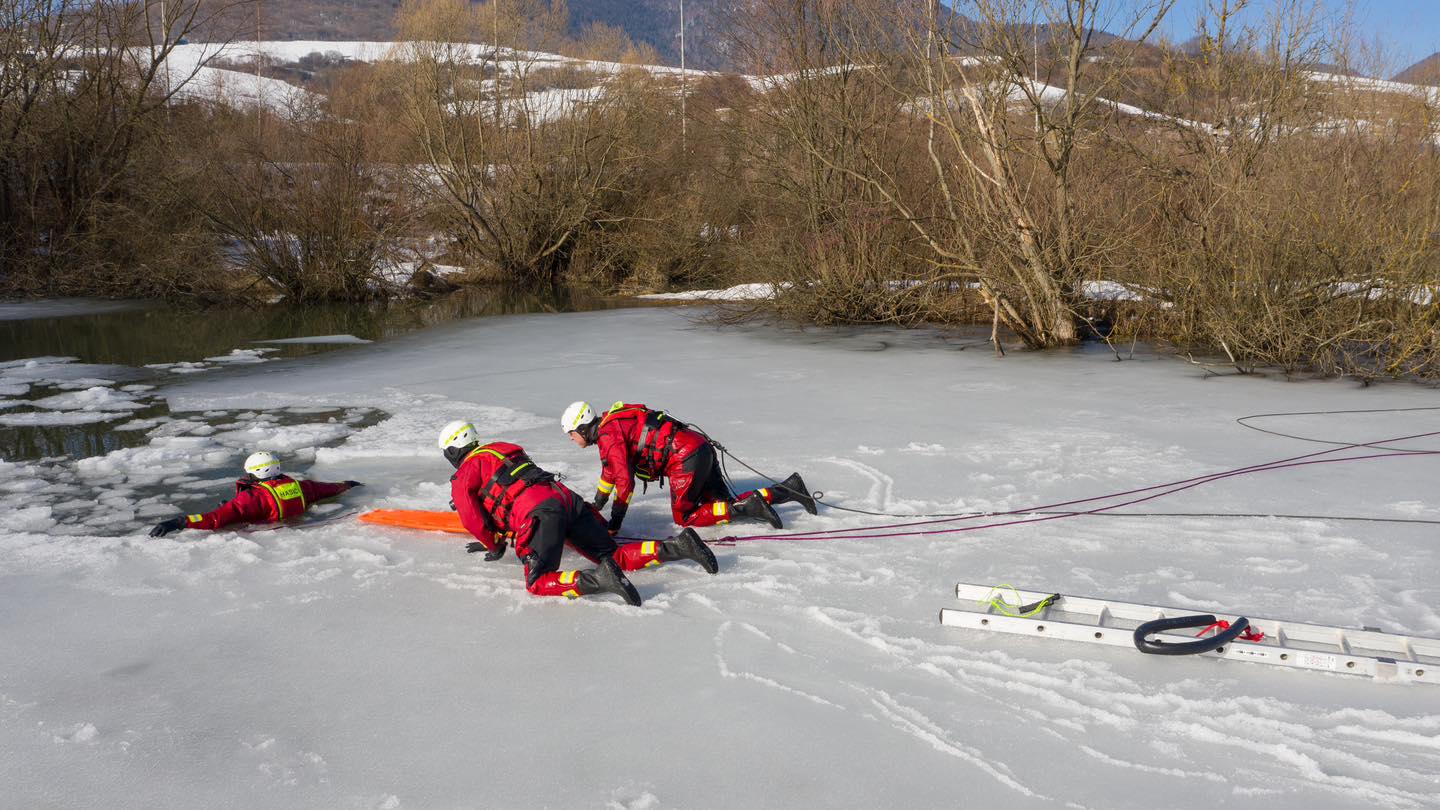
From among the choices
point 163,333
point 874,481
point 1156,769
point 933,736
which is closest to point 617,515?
point 874,481

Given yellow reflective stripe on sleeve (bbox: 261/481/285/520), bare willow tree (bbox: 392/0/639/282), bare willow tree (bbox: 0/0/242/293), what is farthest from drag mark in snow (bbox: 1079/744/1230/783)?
bare willow tree (bbox: 392/0/639/282)

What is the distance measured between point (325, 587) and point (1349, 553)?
5.35 metres

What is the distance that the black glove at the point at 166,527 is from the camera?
593 cm

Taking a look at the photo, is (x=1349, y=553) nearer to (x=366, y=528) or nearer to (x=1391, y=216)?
(x=366, y=528)

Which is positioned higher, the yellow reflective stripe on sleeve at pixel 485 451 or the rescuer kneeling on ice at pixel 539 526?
the yellow reflective stripe on sleeve at pixel 485 451

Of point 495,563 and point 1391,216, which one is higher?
point 1391,216

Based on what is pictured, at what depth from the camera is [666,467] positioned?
5.93 m

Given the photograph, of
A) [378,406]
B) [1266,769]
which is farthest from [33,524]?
[1266,769]

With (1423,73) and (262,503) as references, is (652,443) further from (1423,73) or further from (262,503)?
(1423,73)

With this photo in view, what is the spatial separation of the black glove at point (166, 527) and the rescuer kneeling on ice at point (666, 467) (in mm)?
2340

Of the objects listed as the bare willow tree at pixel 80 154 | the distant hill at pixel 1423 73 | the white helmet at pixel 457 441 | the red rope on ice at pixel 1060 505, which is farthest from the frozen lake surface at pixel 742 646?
the bare willow tree at pixel 80 154

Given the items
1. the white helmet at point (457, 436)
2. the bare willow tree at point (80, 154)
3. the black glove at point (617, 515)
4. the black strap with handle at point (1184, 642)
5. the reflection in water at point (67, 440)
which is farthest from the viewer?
the bare willow tree at point (80, 154)

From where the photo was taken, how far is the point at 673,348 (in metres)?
13.6

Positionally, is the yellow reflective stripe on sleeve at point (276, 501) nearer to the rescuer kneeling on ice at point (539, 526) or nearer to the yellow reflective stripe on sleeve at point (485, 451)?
the rescuer kneeling on ice at point (539, 526)
